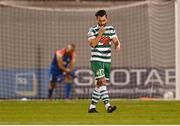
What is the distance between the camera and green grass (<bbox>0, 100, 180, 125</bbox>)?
12828mm

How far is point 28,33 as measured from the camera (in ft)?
92.2

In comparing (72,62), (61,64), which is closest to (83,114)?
(61,64)

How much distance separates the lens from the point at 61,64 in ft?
81.5

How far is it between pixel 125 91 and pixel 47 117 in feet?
36.6

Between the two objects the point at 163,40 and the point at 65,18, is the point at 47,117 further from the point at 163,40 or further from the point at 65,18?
the point at 65,18

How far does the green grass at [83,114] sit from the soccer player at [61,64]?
22.4 ft

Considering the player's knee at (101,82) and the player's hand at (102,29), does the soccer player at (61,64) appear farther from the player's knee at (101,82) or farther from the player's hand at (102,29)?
the player's hand at (102,29)

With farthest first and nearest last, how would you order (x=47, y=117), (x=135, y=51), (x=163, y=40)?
(x=135, y=51)
(x=163, y=40)
(x=47, y=117)

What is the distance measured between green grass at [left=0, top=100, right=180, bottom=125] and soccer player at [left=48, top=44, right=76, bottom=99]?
6.83 meters

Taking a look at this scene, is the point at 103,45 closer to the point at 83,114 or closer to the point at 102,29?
the point at 102,29

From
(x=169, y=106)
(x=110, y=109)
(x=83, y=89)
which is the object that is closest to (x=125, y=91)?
(x=83, y=89)

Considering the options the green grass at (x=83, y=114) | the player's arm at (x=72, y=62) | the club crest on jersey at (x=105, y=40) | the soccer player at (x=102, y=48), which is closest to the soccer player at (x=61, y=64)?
the player's arm at (x=72, y=62)

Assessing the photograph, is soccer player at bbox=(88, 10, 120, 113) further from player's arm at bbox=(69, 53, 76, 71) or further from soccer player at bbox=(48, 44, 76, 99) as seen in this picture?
player's arm at bbox=(69, 53, 76, 71)

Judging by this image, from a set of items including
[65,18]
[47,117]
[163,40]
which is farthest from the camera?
[65,18]
